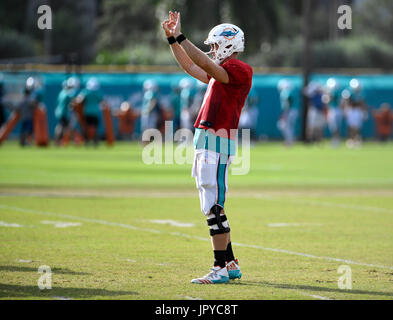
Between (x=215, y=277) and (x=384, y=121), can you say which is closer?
(x=215, y=277)

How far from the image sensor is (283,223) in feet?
38.1

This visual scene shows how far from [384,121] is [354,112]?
4136 mm

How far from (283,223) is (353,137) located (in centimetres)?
2541

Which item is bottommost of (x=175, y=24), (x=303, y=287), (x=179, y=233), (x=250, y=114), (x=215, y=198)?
→ (x=303, y=287)

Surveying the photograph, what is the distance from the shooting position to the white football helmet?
7457 millimetres

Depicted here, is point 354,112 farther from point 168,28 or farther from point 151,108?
point 168,28

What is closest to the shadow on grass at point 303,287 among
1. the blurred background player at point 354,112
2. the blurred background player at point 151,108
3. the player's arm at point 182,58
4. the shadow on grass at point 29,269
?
the shadow on grass at point 29,269

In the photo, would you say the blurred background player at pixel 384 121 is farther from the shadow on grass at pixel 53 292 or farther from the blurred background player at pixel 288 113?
the shadow on grass at pixel 53 292

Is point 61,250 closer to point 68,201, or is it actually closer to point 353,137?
point 68,201

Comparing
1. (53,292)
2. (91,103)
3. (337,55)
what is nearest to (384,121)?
(91,103)

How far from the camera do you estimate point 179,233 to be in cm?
1057

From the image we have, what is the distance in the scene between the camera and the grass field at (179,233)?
709 cm

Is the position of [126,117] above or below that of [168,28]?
above

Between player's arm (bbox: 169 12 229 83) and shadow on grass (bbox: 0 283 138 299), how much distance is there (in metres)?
1.94
